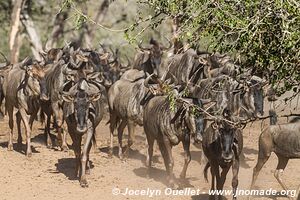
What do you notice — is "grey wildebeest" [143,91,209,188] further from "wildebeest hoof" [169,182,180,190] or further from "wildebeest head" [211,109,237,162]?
"wildebeest head" [211,109,237,162]

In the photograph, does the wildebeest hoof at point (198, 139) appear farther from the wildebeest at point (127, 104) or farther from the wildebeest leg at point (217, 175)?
the wildebeest at point (127, 104)

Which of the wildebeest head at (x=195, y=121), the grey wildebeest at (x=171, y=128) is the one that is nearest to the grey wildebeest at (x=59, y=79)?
the grey wildebeest at (x=171, y=128)

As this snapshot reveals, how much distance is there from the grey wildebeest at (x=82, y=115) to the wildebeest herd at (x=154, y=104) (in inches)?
0.7

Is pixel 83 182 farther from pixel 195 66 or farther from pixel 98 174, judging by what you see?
pixel 195 66

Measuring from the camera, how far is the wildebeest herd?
1082cm

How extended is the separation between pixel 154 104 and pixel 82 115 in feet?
5.26

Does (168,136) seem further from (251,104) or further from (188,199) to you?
(251,104)

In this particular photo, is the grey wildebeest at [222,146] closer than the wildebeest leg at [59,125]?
Yes

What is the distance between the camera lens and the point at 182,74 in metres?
16.4

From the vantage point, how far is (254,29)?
7988 mm

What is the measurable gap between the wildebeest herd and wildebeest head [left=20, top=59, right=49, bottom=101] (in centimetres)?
2

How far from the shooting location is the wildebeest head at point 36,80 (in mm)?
15320

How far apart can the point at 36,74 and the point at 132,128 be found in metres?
2.51

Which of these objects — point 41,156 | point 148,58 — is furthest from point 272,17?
point 148,58
